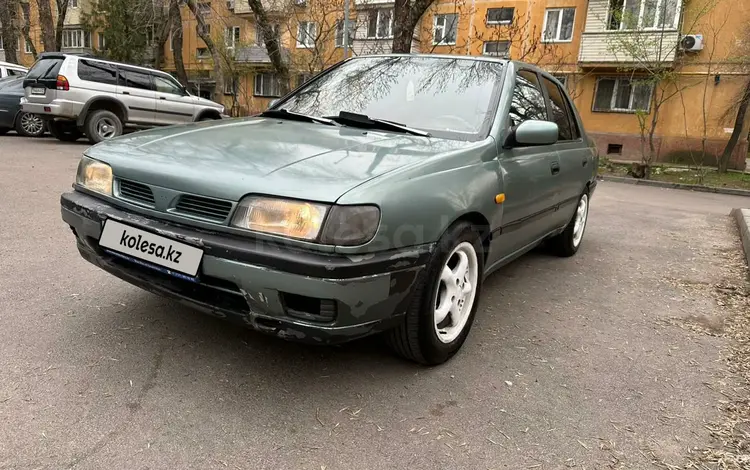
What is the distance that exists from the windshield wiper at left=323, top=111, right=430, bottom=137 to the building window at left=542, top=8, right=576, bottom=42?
818 inches

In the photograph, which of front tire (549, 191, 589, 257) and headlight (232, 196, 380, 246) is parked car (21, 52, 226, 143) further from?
headlight (232, 196, 380, 246)

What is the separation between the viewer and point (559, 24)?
21.5 metres

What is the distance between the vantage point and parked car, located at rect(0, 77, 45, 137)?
11.9 m

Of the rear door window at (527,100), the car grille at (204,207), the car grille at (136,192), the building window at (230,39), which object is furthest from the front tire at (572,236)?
the building window at (230,39)

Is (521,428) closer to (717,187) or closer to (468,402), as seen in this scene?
(468,402)

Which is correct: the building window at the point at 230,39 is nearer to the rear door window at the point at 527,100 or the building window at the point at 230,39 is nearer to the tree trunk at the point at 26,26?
the tree trunk at the point at 26,26

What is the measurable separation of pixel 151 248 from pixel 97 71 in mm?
10336

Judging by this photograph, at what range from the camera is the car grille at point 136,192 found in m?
2.26

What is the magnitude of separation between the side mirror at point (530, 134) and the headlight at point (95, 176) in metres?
2.05

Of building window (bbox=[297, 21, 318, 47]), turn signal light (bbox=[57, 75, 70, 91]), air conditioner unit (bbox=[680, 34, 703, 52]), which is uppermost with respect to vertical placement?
air conditioner unit (bbox=[680, 34, 703, 52])

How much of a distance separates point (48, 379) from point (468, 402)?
181 centimetres

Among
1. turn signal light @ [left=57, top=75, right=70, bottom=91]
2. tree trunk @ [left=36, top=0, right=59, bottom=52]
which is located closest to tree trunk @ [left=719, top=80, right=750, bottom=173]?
turn signal light @ [left=57, top=75, right=70, bottom=91]

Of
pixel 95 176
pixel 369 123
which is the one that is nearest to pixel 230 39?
pixel 369 123

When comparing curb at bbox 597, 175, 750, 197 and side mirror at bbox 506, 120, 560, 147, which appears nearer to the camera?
side mirror at bbox 506, 120, 560, 147
